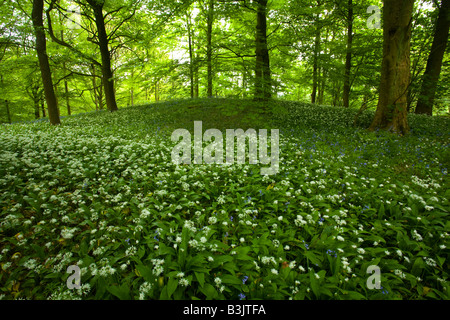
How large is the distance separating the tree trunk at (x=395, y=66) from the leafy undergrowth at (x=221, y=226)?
230 centimetres

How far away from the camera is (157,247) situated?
9.32 feet

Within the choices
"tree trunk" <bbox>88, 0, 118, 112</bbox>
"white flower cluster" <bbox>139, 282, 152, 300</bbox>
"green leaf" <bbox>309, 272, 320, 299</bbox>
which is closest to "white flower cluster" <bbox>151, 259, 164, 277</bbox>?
"white flower cluster" <bbox>139, 282, 152, 300</bbox>

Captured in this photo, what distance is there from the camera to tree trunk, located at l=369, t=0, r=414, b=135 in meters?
7.62

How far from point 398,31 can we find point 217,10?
24.6 feet

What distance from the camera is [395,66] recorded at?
313 inches

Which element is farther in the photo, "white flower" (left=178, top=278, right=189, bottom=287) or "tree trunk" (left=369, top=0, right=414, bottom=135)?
"tree trunk" (left=369, top=0, right=414, bottom=135)

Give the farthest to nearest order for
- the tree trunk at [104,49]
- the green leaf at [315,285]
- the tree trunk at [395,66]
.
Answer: the tree trunk at [104,49]
the tree trunk at [395,66]
the green leaf at [315,285]

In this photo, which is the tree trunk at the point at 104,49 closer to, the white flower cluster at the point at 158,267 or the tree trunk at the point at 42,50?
the tree trunk at the point at 42,50

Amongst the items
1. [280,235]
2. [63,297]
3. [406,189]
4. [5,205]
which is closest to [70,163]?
[5,205]

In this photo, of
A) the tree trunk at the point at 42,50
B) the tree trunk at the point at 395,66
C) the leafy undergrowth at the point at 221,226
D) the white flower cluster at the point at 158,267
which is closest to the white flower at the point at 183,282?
the leafy undergrowth at the point at 221,226

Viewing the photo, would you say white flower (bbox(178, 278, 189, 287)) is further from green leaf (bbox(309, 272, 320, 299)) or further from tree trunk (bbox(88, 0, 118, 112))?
tree trunk (bbox(88, 0, 118, 112))

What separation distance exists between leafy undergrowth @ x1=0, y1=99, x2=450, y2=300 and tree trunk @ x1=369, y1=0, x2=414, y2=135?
230 centimetres

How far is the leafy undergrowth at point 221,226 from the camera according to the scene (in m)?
2.44

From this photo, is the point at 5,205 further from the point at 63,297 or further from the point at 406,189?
the point at 406,189
